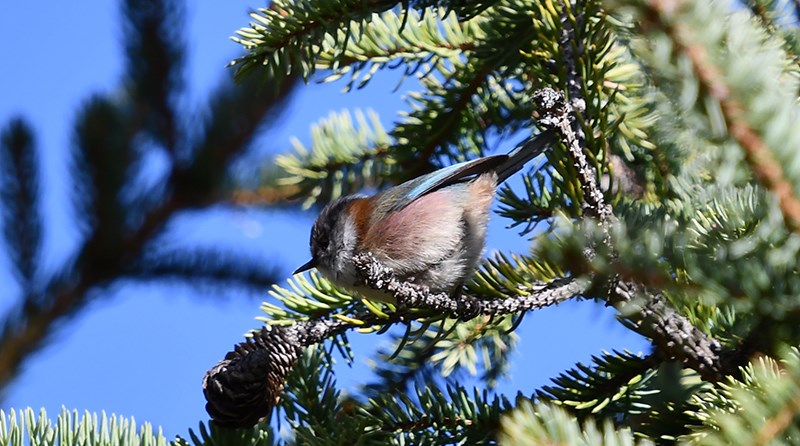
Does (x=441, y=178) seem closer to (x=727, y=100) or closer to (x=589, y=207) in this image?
(x=589, y=207)

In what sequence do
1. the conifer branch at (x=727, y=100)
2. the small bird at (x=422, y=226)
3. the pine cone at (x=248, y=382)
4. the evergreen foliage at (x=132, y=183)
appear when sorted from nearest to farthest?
1. the conifer branch at (x=727, y=100)
2. the pine cone at (x=248, y=382)
3. the small bird at (x=422, y=226)
4. the evergreen foliage at (x=132, y=183)

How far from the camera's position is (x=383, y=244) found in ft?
8.97

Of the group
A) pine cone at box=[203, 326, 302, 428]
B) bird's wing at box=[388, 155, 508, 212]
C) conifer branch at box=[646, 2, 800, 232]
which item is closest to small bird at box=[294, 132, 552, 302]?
bird's wing at box=[388, 155, 508, 212]

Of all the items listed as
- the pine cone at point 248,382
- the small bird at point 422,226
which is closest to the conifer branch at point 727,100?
the pine cone at point 248,382

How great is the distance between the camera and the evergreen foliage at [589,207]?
32.8 inches

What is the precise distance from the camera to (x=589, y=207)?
1.52 meters

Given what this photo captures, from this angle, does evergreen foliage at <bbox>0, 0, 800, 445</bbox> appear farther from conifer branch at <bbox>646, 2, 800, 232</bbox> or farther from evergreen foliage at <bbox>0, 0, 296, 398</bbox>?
evergreen foliage at <bbox>0, 0, 296, 398</bbox>

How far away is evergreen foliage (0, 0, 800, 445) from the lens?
833 mm

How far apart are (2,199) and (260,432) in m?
3.03

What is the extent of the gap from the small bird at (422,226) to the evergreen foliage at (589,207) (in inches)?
3.6

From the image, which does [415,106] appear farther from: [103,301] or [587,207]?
[103,301]

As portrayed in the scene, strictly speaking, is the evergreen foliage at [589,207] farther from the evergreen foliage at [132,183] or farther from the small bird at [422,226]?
the evergreen foliage at [132,183]

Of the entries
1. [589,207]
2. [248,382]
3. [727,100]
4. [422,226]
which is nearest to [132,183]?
[422,226]

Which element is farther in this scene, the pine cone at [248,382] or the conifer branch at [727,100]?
the pine cone at [248,382]
